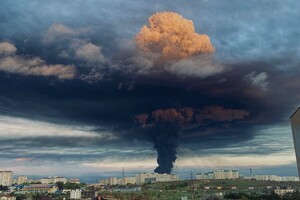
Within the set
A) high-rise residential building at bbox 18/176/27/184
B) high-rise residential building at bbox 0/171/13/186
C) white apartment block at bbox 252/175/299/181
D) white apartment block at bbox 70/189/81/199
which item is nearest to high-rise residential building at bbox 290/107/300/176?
white apartment block at bbox 70/189/81/199

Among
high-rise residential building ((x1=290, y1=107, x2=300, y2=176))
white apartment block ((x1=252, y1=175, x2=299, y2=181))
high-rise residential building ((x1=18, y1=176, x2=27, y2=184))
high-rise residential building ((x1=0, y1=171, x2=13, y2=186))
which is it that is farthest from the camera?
high-rise residential building ((x1=18, y1=176, x2=27, y2=184))

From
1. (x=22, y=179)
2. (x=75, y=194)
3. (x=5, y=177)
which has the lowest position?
(x=75, y=194)

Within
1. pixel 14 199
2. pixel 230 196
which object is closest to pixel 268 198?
pixel 230 196

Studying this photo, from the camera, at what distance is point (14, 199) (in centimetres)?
8475

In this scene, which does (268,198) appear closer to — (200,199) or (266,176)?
(200,199)

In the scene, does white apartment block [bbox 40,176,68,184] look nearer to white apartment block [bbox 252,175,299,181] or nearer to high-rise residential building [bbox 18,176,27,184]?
high-rise residential building [bbox 18,176,27,184]

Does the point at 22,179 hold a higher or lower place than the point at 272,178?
higher

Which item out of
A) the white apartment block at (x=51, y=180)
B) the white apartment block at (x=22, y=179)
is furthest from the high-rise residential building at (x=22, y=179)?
the white apartment block at (x=51, y=180)

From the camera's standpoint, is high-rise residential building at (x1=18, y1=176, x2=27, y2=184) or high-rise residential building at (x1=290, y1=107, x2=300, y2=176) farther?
high-rise residential building at (x1=18, y1=176, x2=27, y2=184)

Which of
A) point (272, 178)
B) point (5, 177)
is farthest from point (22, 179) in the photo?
point (272, 178)

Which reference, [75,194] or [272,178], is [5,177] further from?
[272,178]

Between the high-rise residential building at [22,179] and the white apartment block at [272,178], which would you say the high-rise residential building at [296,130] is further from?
the high-rise residential building at [22,179]

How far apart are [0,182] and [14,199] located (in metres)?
93.7

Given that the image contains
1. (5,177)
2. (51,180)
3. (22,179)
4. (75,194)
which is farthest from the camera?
(22,179)
